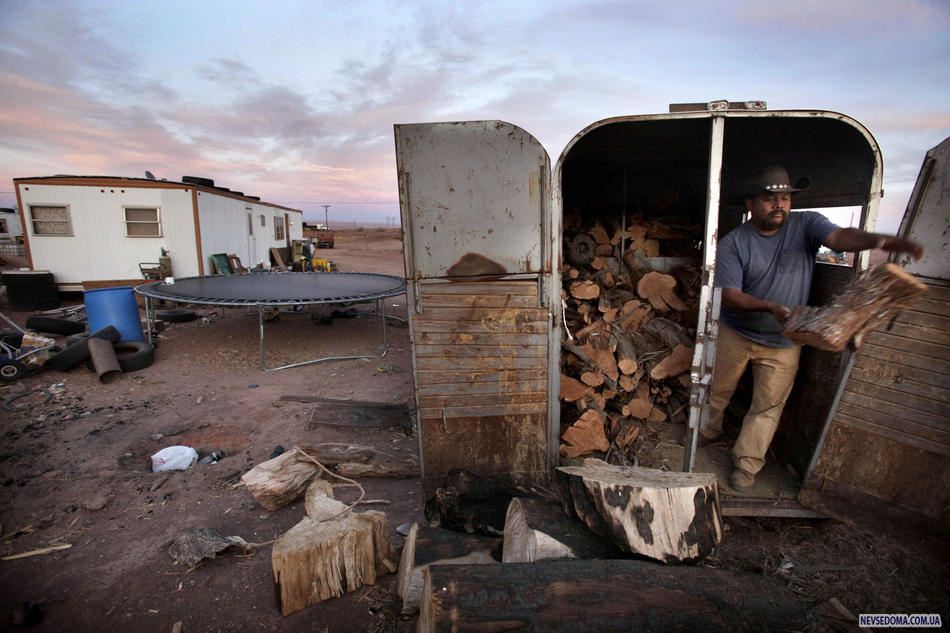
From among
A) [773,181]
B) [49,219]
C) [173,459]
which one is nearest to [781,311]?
[773,181]

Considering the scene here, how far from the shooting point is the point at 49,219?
11.1 m

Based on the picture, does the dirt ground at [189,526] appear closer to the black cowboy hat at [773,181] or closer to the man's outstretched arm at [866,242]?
the man's outstretched arm at [866,242]

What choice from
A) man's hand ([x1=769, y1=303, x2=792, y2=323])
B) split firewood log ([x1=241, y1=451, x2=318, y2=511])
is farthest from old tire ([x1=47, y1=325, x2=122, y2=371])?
man's hand ([x1=769, y1=303, x2=792, y2=323])

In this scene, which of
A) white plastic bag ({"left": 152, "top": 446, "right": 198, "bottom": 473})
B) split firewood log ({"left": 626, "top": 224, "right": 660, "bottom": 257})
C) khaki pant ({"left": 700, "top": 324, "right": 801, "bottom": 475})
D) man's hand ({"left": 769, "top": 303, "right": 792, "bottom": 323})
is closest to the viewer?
man's hand ({"left": 769, "top": 303, "right": 792, "bottom": 323})

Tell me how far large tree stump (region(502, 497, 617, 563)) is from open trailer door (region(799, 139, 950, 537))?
1.94 metres

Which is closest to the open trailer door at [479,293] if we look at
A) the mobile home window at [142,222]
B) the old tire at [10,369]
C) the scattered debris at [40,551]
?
the scattered debris at [40,551]

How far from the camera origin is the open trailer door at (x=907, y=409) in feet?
8.45

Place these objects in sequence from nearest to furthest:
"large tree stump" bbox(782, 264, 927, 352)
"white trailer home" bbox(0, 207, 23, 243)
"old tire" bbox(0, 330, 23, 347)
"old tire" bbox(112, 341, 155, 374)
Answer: "large tree stump" bbox(782, 264, 927, 352) < "old tire" bbox(112, 341, 155, 374) < "old tire" bbox(0, 330, 23, 347) < "white trailer home" bbox(0, 207, 23, 243)

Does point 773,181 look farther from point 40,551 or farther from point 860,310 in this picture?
point 40,551

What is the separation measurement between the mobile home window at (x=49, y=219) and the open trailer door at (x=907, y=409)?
16.1 metres

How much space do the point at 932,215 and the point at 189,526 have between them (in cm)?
549

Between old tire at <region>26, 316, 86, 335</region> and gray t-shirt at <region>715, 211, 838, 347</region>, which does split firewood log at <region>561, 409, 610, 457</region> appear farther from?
old tire at <region>26, 316, 86, 335</region>

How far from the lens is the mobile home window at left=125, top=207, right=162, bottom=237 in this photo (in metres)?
11.6

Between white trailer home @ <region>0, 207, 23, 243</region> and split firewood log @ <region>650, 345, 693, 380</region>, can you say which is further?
white trailer home @ <region>0, 207, 23, 243</region>
